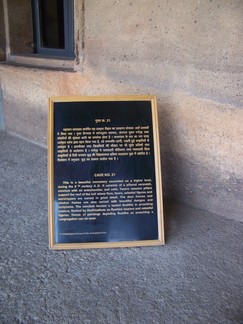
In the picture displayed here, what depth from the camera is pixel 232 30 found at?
201 cm

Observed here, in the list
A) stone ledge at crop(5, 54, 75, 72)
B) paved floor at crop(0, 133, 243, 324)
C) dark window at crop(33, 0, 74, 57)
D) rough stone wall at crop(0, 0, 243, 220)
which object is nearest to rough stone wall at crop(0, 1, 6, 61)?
stone ledge at crop(5, 54, 75, 72)

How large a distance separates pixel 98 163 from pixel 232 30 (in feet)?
3.79

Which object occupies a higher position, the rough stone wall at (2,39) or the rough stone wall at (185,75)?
the rough stone wall at (2,39)

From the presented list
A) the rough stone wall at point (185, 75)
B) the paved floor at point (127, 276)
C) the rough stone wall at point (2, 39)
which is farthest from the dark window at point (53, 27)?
the paved floor at point (127, 276)

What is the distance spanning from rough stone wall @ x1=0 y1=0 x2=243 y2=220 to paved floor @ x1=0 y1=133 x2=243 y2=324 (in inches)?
11.5

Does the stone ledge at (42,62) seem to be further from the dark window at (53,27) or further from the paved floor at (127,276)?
the paved floor at (127,276)

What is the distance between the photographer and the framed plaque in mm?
1950

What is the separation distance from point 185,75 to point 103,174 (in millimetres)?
920

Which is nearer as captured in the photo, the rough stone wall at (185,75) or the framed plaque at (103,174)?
the framed plaque at (103,174)

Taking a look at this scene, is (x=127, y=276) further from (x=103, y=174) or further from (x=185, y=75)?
(x=185, y=75)

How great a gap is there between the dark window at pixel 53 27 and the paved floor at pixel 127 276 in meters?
1.93

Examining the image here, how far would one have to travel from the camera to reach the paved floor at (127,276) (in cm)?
152

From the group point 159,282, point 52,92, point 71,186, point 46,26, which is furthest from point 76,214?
point 46,26

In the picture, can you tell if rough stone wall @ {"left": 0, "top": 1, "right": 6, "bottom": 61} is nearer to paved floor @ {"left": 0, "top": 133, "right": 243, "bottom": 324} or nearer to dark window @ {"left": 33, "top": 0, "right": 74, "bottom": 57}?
dark window @ {"left": 33, "top": 0, "right": 74, "bottom": 57}
